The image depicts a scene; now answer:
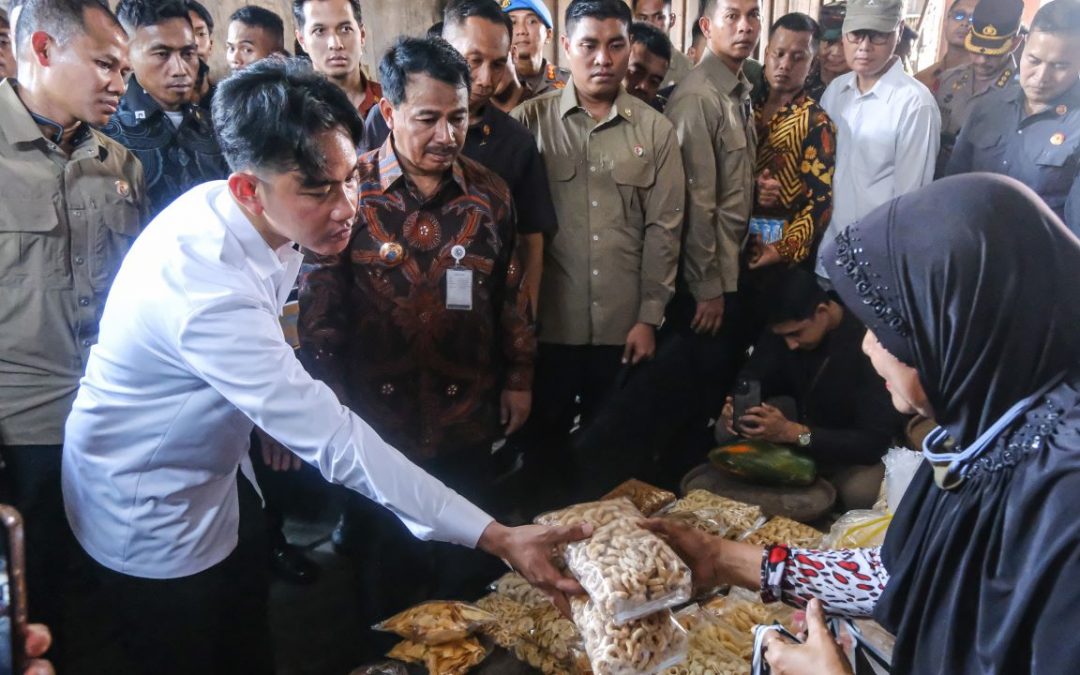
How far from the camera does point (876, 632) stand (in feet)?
4.91

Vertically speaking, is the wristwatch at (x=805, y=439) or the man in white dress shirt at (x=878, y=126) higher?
the man in white dress shirt at (x=878, y=126)

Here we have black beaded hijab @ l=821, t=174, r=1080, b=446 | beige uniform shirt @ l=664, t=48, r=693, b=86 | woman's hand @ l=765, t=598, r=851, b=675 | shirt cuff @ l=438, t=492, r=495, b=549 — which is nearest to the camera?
black beaded hijab @ l=821, t=174, r=1080, b=446

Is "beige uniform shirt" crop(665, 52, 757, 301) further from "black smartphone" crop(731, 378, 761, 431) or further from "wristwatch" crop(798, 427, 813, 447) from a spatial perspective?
"wristwatch" crop(798, 427, 813, 447)

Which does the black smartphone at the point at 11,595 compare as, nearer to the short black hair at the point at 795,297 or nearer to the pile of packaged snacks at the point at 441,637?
the pile of packaged snacks at the point at 441,637

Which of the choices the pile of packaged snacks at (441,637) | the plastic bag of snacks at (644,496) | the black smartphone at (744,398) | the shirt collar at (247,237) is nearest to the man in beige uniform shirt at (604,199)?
the black smartphone at (744,398)

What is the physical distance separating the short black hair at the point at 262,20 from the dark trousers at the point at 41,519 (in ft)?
6.70

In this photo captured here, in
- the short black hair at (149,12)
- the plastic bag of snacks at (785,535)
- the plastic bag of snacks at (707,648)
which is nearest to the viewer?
the plastic bag of snacks at (707,648)

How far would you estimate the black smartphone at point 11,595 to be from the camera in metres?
0.90

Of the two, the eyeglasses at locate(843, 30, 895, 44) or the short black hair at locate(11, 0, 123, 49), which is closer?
the short black hair at locate(11, 0, 123, 49)

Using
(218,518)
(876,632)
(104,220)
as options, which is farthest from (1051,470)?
(104,220)

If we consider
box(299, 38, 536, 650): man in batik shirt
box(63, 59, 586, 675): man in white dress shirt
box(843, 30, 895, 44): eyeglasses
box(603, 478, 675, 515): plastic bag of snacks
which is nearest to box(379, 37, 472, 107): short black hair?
box(299, 38, 536, 650): man in batik shirt

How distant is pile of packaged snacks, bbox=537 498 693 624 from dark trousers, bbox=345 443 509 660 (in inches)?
35.2

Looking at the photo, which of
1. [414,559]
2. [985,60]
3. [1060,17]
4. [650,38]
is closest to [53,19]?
[414,559]

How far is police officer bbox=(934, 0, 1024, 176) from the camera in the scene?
12.5ft
